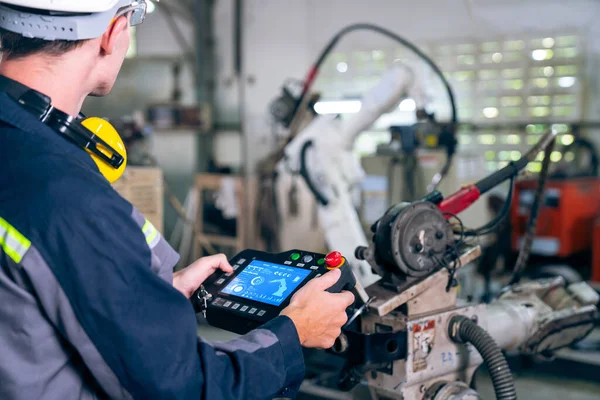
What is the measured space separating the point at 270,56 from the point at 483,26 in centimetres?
201

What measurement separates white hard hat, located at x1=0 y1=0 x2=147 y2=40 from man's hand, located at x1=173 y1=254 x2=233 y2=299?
53 cm

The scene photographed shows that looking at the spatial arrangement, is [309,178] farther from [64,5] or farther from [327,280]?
[64,5]

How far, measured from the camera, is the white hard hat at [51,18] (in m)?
0.90

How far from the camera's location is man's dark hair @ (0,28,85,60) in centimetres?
91

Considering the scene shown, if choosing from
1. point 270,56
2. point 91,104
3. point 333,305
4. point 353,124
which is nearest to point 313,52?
point 270,56

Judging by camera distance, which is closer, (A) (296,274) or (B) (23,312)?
(B) (23,312)

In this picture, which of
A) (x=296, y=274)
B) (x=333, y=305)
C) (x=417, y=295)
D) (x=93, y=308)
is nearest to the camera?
(x=93, y=308)

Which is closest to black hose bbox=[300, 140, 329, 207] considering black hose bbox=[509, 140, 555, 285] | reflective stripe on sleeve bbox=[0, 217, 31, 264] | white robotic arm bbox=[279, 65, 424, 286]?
white robotic arm bbox=[279, 65, 424, 286]

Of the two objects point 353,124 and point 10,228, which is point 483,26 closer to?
point 353,124

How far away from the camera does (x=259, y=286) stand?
47.9 inches

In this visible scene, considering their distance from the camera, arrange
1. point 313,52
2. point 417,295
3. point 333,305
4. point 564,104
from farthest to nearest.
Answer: point 313,52 → point 564,104 → point 417,295 → point 333,305

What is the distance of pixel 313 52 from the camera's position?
19.0 feet

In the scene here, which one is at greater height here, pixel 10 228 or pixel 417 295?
pixel 10 228

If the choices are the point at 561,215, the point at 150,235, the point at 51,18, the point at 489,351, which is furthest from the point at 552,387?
the point at 51,18
